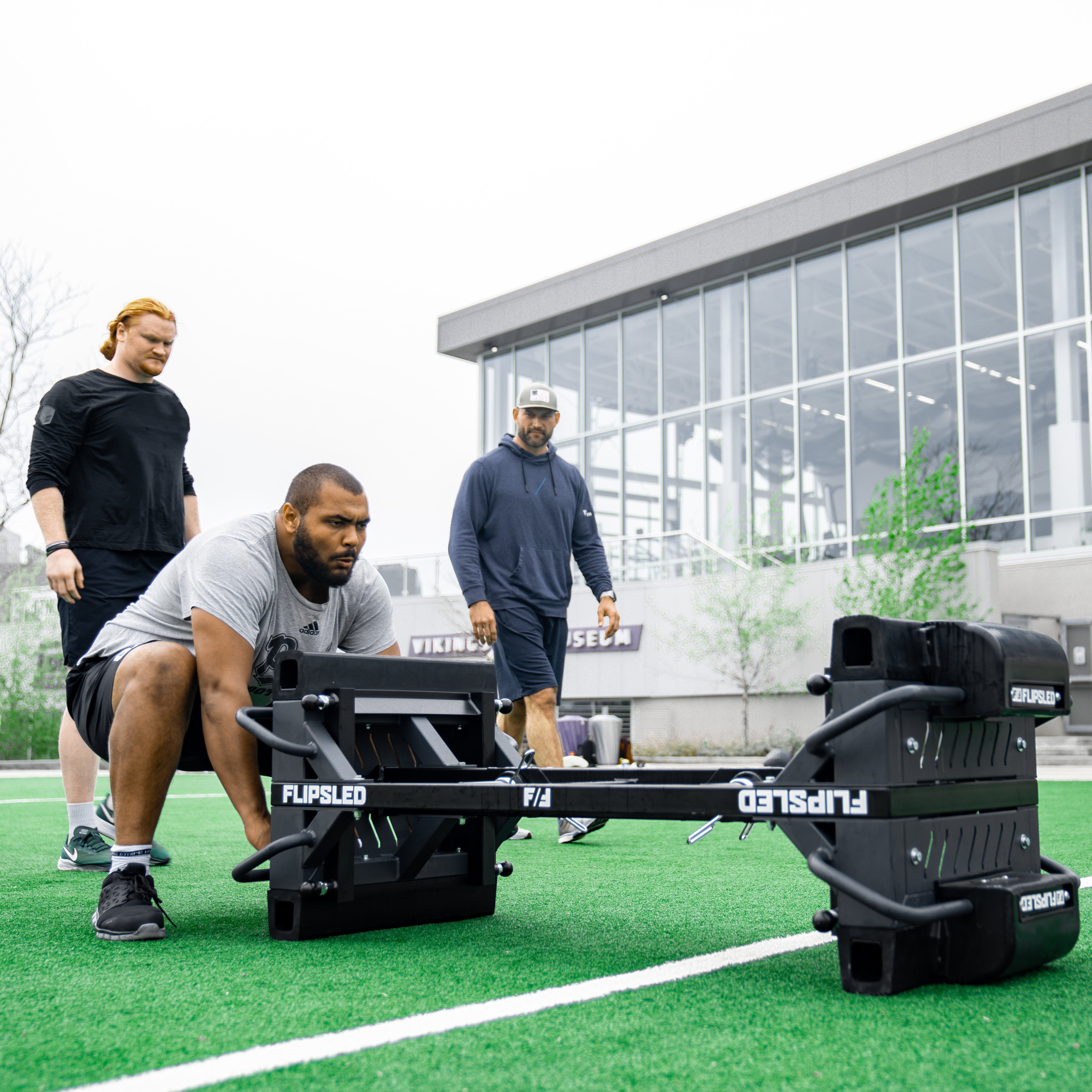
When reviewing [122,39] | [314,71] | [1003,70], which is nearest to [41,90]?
[122,39]

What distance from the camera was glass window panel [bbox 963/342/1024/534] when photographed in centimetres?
1806

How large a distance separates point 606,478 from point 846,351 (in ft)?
20.0

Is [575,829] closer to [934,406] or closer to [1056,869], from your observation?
[1056,869]

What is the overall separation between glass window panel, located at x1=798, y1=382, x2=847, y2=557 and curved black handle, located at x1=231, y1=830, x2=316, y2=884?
18329 mm

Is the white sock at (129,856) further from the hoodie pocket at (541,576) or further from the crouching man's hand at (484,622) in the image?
the hoodie pocket at (541,576)

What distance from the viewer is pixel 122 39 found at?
13734 millimetres

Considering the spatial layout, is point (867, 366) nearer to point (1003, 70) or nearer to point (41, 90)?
point (1003, 70)

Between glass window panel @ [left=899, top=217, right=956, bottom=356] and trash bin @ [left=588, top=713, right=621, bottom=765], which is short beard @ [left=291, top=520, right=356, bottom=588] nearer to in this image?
trash bin @ [left=588, top=713, right=621, bottom=765]

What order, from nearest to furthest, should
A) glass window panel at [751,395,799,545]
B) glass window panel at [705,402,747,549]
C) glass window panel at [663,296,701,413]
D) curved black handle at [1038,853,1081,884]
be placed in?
curved black handle at [1038,853,1081,884] → glass window panel at [751,395,799,545] → glass window panel at [705,402,747,549] → glass window panel at [663,296,701,413]

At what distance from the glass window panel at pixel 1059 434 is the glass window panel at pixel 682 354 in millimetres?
6918

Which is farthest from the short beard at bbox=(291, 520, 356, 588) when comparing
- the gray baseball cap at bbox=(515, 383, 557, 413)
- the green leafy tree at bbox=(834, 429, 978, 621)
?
the green leafy tree at bbox=(834, 429, 978, 621)

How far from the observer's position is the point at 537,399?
511 cm

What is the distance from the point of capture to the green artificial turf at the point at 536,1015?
1462 mm

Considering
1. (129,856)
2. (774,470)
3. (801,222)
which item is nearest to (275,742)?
(129,856)
